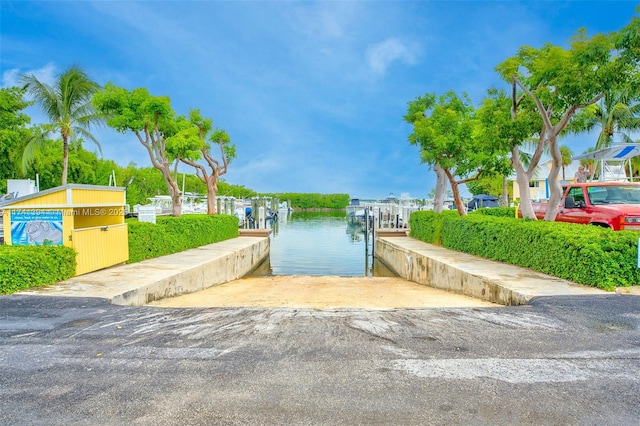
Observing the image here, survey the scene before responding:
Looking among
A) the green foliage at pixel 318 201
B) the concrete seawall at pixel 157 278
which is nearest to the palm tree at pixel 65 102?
the concrete seawall at pixel 157 278

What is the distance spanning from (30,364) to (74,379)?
2.57 ft

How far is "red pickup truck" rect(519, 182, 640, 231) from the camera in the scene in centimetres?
1077

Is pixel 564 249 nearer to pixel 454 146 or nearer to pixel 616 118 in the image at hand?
pixel 454 146

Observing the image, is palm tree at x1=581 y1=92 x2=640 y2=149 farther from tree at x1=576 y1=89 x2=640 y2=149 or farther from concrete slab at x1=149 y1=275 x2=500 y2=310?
concrete slab at x1=149 y1=275 x2=500 y2=310

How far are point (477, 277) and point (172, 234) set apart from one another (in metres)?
10.2

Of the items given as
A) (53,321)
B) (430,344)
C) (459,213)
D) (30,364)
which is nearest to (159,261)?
(53,321)

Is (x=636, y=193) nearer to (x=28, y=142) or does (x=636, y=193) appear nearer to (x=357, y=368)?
(x=357, y=368)

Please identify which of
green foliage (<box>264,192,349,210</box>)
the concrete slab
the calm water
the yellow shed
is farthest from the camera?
green foliage (<box>264,192,349,210</box>)

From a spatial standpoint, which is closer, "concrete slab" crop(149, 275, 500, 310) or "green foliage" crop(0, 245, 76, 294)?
"green foliage" crop(0, 245, 76, 294)

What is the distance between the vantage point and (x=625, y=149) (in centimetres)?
1573

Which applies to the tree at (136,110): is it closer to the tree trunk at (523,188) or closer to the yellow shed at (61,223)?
the yellow shed at (61,223)

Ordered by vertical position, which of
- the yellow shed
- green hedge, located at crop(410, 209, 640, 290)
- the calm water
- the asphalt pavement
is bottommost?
the calm water

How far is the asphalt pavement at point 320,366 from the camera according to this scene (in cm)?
350

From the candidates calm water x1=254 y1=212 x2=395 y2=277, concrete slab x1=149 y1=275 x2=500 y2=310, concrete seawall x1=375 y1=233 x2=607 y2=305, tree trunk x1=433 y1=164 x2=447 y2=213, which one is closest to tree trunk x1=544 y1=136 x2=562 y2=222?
concrete seawall x1=375 y1=233 x2=607 y2=305
